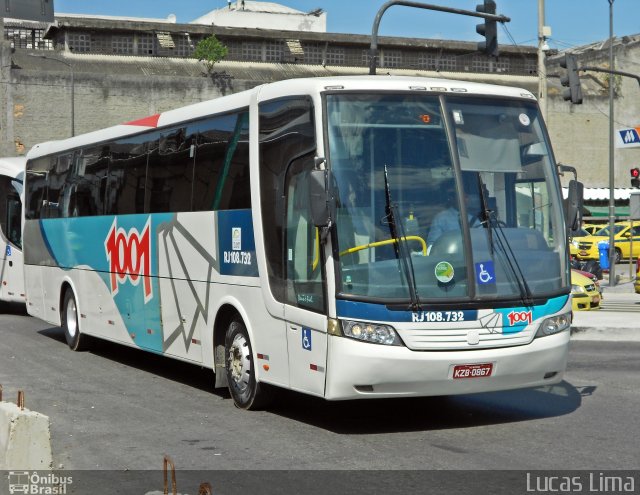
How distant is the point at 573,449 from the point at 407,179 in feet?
8.81

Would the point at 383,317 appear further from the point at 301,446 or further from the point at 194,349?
the point at 194,349

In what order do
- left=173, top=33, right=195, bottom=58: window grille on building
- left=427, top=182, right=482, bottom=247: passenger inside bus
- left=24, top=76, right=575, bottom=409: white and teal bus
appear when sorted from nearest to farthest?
left=24, top=76, right=575, bottom=409: white and teal bus → left=427, top=182, right=482, bottom=247: passenger inside bus → left=173, top=33, right=195, bottom=58: window grille on building

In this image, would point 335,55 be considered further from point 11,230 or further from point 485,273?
point 485,273

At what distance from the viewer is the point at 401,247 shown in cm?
961

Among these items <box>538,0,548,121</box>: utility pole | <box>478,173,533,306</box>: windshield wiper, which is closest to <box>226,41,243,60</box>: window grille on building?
<box>538,0,548,121</box>: utility pole

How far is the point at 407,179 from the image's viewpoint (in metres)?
9.82

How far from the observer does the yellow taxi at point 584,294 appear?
78.5ft

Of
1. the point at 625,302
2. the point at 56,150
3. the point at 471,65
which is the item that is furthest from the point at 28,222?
the point at 471,65

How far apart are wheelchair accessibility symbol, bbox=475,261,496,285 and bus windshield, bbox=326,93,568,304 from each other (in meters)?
0.01

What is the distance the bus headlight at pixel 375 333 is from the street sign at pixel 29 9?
697 cm

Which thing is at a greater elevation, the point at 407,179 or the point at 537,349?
the point at 407,179

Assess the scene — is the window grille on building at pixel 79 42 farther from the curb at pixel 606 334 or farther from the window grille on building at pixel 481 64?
the curb at pixel 606 334

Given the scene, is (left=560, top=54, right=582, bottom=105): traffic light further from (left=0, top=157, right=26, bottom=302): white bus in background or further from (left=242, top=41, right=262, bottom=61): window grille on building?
(left=242, top=41, right=262, bottom=61): window grille on building

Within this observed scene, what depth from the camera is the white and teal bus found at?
957cm
